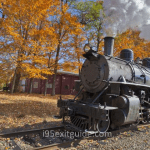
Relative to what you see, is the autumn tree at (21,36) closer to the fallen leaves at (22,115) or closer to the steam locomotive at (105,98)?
the fallen leaves at (22,115)

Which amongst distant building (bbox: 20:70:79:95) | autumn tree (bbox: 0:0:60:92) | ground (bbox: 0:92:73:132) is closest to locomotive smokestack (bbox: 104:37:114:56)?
ground (bbox: 0:92:73:132)

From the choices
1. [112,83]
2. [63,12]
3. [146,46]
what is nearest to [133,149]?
[112,83]

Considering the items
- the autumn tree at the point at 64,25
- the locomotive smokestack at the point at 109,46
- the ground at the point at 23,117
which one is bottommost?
the ground at the point at 23,117

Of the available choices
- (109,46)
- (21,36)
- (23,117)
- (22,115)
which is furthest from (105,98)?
(21,36)

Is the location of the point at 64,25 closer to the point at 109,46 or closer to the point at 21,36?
the point at 21,36

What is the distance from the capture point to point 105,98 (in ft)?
20.1

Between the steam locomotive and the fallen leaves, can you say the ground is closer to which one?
the fallen leaves

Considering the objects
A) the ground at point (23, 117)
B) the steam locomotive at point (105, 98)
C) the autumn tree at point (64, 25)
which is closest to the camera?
the steam locomotive at point (105, 98)

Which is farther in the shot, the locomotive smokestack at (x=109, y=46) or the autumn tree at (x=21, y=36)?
the autumn tree at (x=21, y=36)

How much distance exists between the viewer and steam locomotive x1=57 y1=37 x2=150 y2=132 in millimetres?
5172

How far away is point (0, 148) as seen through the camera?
416cm

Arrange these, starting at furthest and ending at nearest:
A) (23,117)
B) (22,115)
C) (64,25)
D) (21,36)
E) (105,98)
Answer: (64,25)
(21,36)
(22,115)
(23,117)
(105,98)

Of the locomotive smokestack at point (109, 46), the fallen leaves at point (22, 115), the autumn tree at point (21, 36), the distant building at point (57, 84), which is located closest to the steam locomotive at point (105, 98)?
the locomotive smokestack at point (109, 46)

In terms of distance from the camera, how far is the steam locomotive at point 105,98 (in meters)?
5.17
